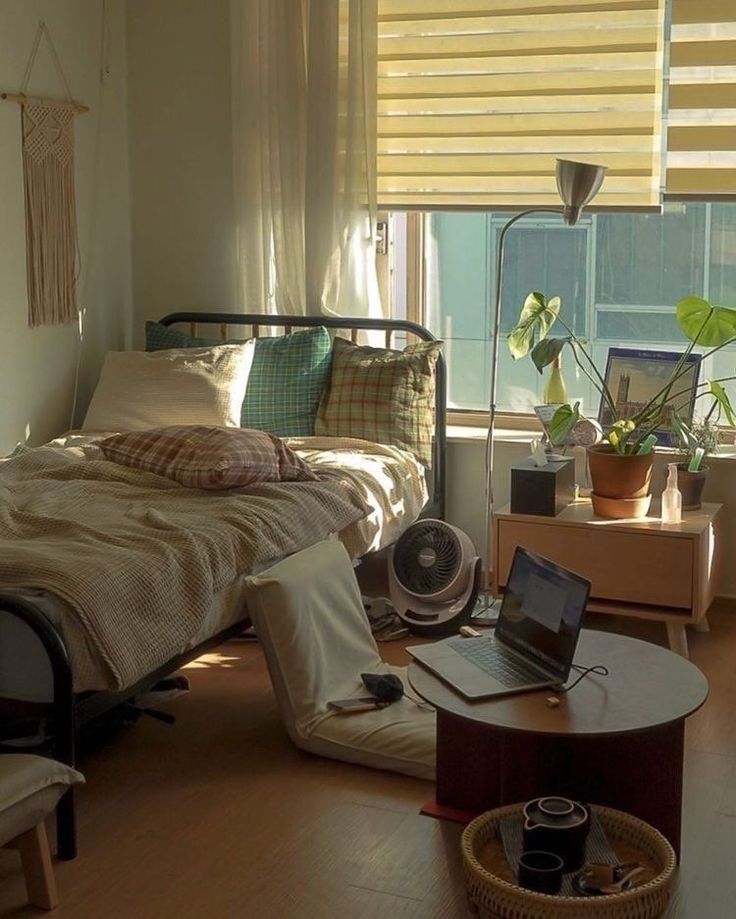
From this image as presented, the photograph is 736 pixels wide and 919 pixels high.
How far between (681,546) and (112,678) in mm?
1852

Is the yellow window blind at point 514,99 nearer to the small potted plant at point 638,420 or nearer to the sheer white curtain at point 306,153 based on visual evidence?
the sheer white curtain at point 306,153

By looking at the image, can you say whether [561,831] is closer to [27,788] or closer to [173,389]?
[27,788]

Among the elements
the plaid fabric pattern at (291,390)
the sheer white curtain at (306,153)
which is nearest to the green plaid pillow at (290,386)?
the plaid fabric pattern at (291,390)

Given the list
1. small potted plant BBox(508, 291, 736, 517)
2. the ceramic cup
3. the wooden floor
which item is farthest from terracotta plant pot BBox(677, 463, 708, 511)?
the ceramic cup

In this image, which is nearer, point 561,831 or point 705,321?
point 561,831

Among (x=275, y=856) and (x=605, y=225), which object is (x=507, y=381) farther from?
(x=275, y=856)

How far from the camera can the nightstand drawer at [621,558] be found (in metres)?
3.87

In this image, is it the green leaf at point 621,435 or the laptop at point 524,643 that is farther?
the green leaf at point 621,435

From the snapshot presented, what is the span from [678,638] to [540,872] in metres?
1.73

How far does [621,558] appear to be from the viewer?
394 cm

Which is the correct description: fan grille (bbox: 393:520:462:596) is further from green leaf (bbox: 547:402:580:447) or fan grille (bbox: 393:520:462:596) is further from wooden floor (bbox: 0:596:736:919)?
wooden floor (bbox: 0:596:736:919)

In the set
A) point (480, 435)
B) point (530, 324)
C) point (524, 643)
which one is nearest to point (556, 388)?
point (530, 324)

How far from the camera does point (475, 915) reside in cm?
245

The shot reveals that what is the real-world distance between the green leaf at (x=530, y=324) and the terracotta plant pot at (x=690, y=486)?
0.66 meters
